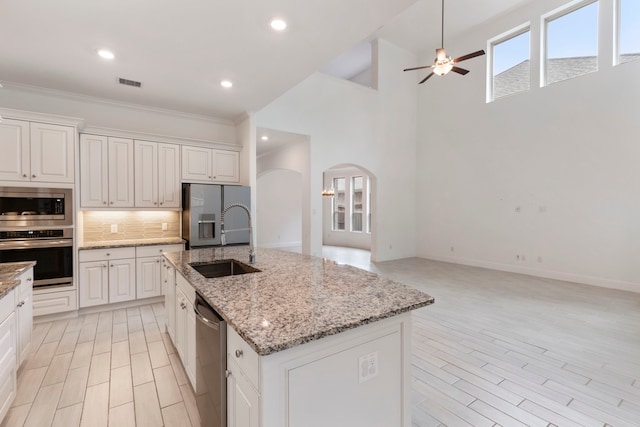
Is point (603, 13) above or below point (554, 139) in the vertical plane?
above

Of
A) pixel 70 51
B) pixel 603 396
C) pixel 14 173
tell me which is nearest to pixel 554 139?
pixel 603 396

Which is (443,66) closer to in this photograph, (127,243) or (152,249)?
(152,249)

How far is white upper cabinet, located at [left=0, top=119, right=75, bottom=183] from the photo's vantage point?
3260mm

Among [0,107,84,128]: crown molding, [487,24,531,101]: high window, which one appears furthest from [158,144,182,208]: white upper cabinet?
[487,24,531,101]: high window

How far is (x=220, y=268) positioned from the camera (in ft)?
8.62

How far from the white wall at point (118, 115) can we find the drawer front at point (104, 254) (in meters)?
1.72

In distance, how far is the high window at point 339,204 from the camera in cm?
1134

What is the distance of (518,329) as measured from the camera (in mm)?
3295

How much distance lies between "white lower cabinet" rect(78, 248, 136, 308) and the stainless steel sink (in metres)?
2.10

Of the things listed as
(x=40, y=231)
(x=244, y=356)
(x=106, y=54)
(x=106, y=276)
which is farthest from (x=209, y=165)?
(x=244, y=356)

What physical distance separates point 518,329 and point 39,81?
21.2ft

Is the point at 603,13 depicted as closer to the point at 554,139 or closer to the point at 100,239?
the point at 554,139

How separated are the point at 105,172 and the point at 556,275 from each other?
25.7ft

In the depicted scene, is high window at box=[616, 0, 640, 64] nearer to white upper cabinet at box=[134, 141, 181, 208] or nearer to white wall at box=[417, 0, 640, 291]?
white wall at box=[417, 0, 640, 291]
